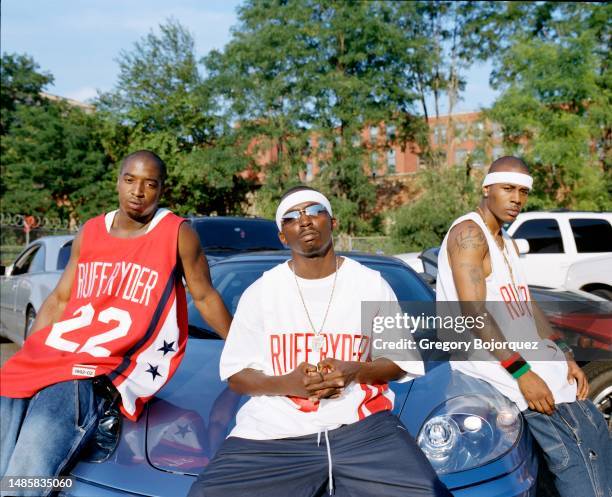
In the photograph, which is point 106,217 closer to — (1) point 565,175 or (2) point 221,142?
(1) point 565,175

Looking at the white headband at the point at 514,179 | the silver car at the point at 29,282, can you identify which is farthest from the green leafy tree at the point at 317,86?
the white headband at the point at 514,179

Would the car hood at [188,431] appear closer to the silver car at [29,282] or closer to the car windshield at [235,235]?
the silver car at [29,282]

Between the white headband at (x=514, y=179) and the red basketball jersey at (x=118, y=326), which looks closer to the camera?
the red basketball jersey at (x=118, y=326)

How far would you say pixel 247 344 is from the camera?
251 cm

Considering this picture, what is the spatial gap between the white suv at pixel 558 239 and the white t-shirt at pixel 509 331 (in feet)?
28.0

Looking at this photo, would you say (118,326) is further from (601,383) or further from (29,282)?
(29,282)

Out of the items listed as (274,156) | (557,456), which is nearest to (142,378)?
(557,456)

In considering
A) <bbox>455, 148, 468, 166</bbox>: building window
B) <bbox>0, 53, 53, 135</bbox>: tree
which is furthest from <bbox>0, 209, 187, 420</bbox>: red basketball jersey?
<bbox>0, 53, 53, 135</bbox>: tree

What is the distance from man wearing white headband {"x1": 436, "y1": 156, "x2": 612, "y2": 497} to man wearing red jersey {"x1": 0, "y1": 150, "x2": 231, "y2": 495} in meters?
1.19

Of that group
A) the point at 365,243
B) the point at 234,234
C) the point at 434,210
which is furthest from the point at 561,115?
the point at 234,234

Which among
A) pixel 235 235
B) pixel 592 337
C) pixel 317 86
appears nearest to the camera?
pixel 592 337

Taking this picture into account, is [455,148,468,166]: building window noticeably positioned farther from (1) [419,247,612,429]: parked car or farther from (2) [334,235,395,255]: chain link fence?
(1) [419,247,612,429]: parked car

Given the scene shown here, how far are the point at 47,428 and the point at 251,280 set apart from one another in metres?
2.10

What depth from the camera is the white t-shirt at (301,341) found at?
93.8 inches
